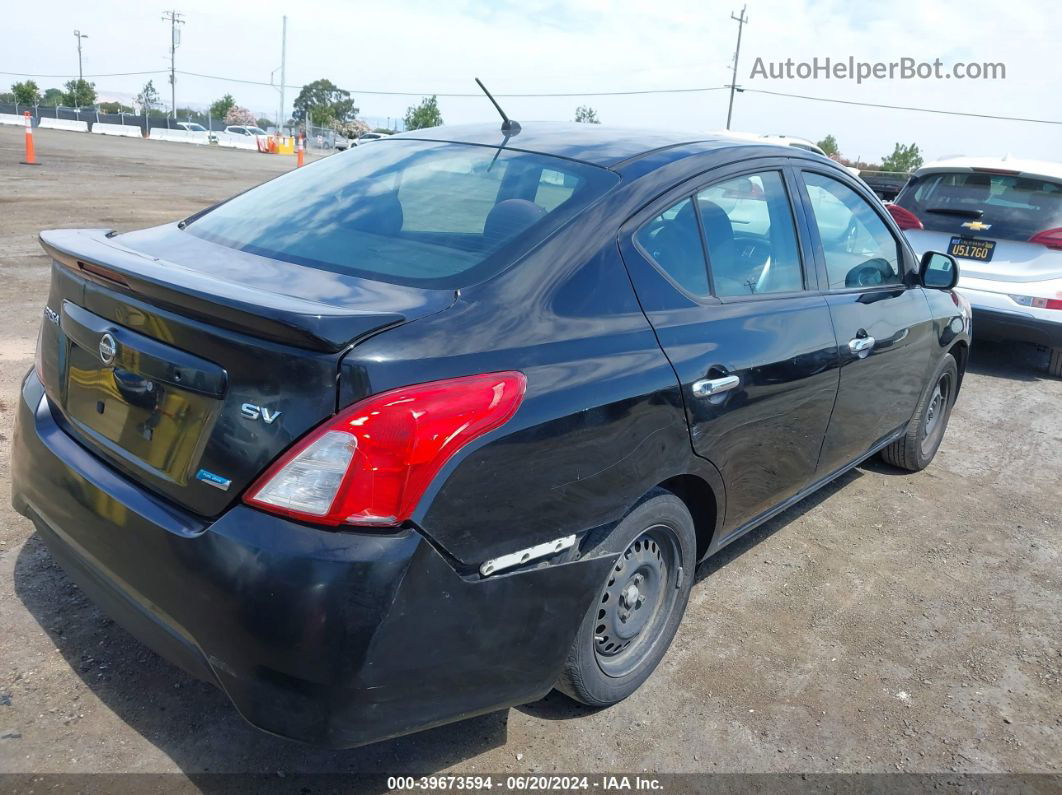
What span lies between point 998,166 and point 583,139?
571 centimetres

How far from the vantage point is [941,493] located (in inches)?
192

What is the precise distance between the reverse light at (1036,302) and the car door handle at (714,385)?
17.2 feet

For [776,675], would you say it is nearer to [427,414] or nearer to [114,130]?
[427,414]

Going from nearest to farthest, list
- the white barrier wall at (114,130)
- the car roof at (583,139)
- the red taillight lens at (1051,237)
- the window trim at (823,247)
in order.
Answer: the car roof at (583,139) → the window trim at (823,247) → the red taillight lens at (1051,237) → the white barrier wall at (114,130)

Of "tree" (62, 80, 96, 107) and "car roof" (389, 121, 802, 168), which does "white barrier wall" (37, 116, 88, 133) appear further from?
"car roof" (389, 121, 802, 168)

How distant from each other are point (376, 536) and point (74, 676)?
1.39 meters

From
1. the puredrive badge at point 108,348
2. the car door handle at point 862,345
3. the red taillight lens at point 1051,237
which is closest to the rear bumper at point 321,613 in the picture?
the puredrive badge at point 108,348

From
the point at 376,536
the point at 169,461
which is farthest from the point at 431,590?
the point at 169,461

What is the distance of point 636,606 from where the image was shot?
2.83m

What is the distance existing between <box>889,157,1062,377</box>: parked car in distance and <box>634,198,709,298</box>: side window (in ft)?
17.2

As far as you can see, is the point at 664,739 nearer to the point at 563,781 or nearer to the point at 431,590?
the point at 563,781

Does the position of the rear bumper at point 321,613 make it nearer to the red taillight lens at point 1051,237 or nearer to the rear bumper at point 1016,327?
the rear bumper at point 1016,327

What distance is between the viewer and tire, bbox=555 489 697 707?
255 cm

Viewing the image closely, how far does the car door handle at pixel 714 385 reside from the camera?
2719 millimetres
